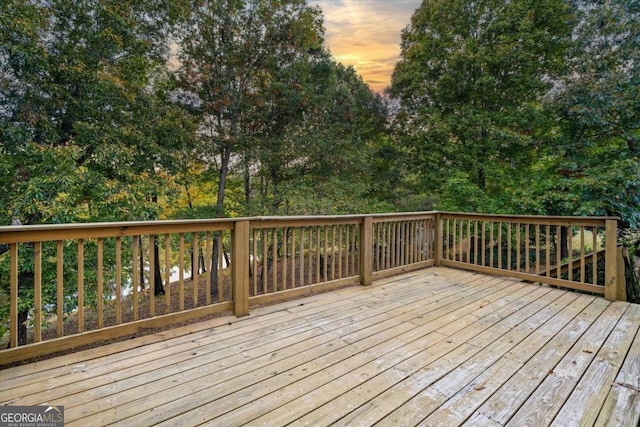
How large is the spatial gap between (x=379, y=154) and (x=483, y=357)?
847 centimetres

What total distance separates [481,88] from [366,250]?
22.1 ft

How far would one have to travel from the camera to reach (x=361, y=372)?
188cm

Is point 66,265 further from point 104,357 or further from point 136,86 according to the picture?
point 104,357

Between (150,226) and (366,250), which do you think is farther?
(366,250)

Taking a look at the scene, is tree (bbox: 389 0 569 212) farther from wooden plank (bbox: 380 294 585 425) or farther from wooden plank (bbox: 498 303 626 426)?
wooden plank (bbox: 498 303 626 426)

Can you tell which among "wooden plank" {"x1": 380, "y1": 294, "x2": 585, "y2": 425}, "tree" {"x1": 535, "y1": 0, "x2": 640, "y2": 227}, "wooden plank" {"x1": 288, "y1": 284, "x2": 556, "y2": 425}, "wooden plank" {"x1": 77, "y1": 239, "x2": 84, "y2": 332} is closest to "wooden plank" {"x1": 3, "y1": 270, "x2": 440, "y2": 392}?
"wooden plank" {"x1": 77, "y1": 239, "x2": 84, "y2": 332}

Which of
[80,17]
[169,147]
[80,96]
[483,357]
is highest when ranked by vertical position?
[80,17]

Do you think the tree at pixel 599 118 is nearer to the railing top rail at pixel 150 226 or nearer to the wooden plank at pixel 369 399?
the railing top rail at pixel 150 226

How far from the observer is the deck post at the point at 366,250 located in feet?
12.1

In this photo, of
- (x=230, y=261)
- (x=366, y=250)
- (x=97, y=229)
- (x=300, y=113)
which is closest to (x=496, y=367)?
(x=366, y=250)

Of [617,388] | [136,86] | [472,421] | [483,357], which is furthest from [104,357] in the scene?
[136,86]

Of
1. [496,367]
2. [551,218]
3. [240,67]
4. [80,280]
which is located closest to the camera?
[496,367]

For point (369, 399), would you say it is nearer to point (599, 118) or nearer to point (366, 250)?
point (366, 250)

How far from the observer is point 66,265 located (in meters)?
5.20
